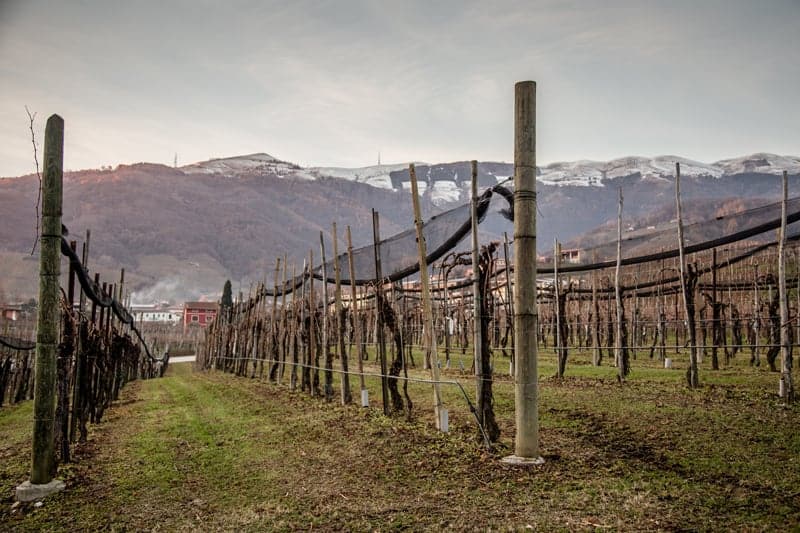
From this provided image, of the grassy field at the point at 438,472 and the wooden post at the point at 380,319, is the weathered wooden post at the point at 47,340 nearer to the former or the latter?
the grassy field at the point at 438,472

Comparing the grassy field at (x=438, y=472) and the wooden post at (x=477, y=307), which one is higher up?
the wooden post at (x=477, y=307)

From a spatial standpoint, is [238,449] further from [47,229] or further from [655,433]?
[655,433]

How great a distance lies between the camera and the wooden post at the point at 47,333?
21.5ft

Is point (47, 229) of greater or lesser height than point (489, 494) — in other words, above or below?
above

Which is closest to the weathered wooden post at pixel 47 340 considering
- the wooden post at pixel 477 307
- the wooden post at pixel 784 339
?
the wooden post at pixel 477 307

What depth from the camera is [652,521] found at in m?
4.75

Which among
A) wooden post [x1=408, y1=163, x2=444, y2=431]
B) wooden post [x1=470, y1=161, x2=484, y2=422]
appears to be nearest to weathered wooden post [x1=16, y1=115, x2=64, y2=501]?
wooden post [x1=408, y1=163, x2=444, y2=431]

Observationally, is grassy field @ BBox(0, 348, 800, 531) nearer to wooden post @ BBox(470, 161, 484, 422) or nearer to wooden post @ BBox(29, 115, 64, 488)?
wooden post @ BBox(29, 115, 64, 488)

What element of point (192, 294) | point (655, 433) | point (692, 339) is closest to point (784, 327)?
point (692, 339)

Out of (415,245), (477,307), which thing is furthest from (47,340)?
(415,245)

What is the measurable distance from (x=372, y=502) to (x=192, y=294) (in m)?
167

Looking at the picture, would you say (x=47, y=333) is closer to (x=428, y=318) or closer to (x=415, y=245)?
(x=428, y=318)

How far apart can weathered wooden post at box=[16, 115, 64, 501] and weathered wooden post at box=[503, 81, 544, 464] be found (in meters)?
4.63

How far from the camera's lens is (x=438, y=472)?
6.68 m
